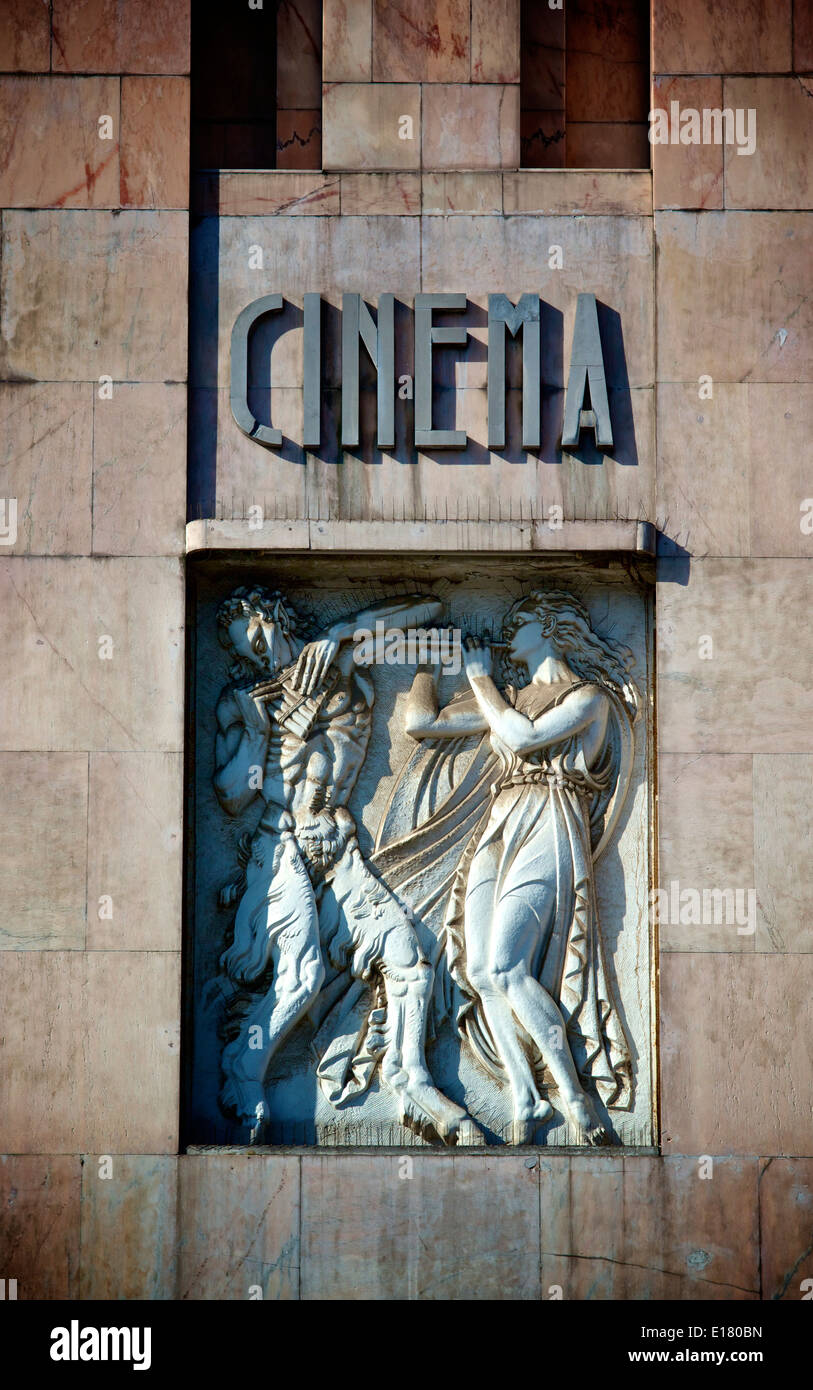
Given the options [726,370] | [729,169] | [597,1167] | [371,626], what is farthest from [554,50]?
[597,1167]

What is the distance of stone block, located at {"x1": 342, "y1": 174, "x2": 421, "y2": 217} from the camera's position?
1257 centimetres

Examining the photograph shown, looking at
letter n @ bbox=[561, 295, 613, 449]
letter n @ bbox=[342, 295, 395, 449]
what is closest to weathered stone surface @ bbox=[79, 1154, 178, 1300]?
letter n @ bbox=[342, 295, 395, 449]

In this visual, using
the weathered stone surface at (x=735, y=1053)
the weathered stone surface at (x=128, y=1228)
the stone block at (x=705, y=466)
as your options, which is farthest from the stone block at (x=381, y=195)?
the weathered stone surface at (x=128, y=1228)

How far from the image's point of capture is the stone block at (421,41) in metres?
12.7

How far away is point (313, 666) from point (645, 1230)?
14.6ft

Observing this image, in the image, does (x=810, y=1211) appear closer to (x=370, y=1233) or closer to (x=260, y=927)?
(x=370, y=1233)

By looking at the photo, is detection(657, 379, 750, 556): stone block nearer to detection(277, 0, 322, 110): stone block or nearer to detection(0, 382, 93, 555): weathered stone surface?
detection(277, 0, 322, 110): stone block

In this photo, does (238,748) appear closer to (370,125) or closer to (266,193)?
(266,193)

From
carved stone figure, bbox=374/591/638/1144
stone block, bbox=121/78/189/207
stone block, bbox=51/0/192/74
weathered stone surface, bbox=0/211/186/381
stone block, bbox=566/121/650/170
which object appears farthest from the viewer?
stone block, bbox=566/121/650/170

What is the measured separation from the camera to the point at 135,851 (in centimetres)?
1208

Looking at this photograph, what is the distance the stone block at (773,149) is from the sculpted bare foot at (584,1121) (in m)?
6.42

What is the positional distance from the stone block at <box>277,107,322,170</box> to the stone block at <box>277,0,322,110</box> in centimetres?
8

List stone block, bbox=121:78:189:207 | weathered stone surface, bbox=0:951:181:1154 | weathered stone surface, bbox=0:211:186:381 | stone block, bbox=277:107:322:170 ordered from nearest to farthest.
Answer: weathered stone surface, bbox=0:951:181:1154 < weathered stone surface, bbox=0:211:186:381 < stone block, bbox=121:78:189:207 < stone block, bbox=277:107:322:170

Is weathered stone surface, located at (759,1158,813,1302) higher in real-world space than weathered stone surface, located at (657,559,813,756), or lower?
lower
